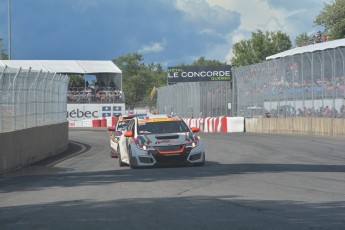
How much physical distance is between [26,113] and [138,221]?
13.2 metres

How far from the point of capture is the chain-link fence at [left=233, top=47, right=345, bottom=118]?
3117 cm

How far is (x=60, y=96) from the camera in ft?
92.1

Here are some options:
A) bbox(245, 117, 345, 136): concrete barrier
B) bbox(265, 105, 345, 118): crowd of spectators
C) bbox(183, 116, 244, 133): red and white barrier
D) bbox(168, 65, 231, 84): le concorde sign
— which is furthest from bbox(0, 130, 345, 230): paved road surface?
bbox(168, 65, 231, 84): le concorde sign

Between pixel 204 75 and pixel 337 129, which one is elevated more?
pixel 204 75

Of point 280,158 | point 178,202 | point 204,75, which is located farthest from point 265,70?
point 204,75

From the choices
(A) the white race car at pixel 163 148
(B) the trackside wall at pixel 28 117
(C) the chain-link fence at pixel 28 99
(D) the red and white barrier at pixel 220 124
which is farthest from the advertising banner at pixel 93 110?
(A) the white race car at pixel 163 148

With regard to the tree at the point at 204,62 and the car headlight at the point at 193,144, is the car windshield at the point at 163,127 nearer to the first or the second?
the car headlight at the point at 193,144

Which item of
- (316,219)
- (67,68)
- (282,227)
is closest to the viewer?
(282,227)

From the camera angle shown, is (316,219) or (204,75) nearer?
(316,219)

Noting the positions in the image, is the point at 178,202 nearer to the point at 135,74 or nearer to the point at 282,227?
the point at 282,227

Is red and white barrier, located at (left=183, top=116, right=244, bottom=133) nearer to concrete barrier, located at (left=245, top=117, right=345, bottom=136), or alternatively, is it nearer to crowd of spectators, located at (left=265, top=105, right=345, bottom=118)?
concrete barrier, located at (left=245, top=117, right=345, bottom=136)

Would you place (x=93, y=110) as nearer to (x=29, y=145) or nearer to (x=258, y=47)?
(x=258, y=47)

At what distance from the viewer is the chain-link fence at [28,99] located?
18578mm

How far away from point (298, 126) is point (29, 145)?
1852 cm
